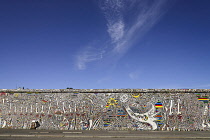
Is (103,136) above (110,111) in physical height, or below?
below

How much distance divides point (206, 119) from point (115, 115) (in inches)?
307

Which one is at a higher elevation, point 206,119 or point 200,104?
point 200,104

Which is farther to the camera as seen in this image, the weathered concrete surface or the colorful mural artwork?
the colorful mural artwork

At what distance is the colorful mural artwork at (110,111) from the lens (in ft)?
41.4

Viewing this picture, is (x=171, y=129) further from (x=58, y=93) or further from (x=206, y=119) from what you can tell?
(x=58, y=93)

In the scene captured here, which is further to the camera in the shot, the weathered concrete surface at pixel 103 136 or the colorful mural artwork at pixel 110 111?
the colorful mural artwork at pixel 110 111

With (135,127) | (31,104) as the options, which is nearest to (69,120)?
(31,104)

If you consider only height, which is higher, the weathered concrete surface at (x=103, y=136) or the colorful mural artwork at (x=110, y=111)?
the colorful mural artwork at (x=110, y=111)

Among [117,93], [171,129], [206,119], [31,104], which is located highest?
[117,93]

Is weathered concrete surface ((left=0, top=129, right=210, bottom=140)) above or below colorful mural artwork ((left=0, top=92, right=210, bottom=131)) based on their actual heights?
below

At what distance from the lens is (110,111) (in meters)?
12.9

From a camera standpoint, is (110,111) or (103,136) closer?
(103,136)

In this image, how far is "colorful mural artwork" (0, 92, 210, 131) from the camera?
41.4 feet

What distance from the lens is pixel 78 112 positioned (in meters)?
13.2
